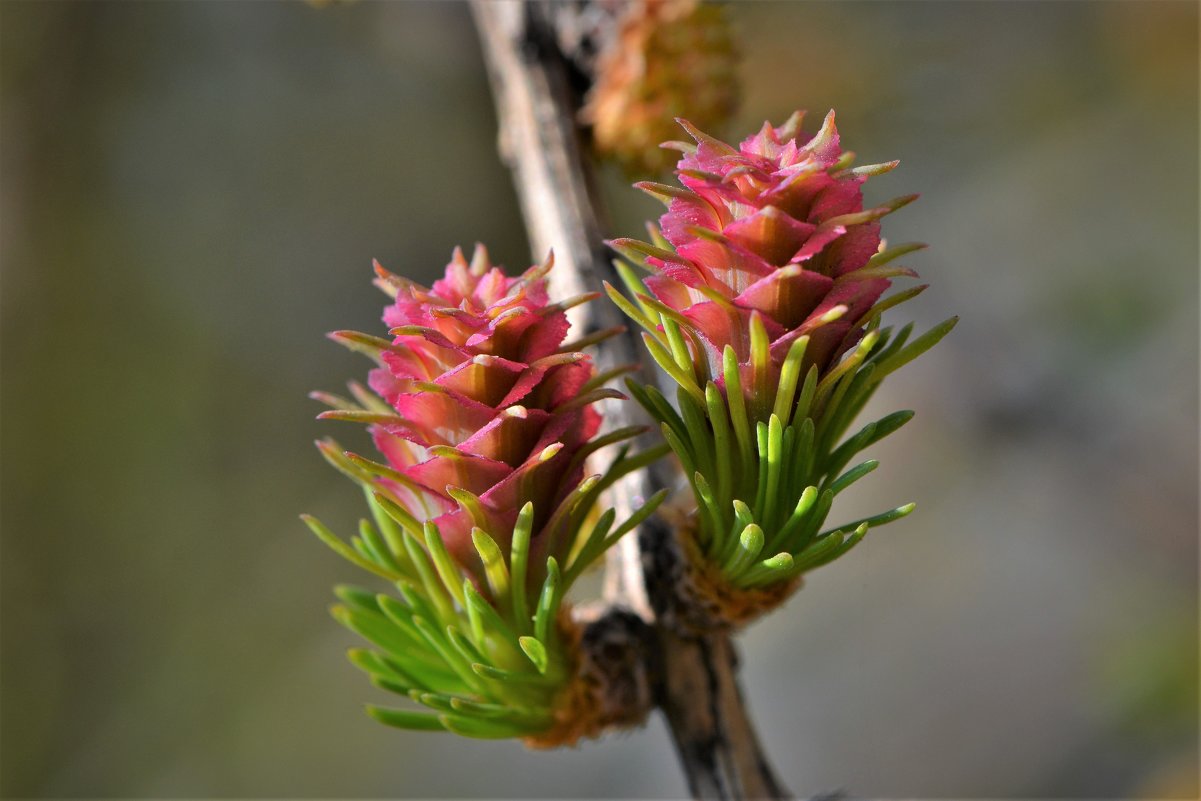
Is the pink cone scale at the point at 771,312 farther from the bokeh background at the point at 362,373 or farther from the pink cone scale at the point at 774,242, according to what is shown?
the bokeh background at the point at 362,373

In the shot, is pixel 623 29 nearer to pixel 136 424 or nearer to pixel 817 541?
pixel 817 541

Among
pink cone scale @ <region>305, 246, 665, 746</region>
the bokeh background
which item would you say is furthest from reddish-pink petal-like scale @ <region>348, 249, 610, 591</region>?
the bokeh background

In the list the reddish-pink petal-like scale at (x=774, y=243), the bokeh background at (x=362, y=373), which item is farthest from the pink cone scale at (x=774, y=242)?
the bokeh background at (x=362, y=373)

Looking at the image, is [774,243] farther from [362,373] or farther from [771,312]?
[362,373]

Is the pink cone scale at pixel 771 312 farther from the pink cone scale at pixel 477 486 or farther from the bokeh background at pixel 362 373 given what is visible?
the bokeh background at pixel 362 373

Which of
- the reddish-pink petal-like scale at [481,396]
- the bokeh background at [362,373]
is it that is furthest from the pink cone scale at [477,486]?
the bokeh background at [362,373]

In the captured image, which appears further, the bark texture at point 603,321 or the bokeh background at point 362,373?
the bokeh background at point 362,373

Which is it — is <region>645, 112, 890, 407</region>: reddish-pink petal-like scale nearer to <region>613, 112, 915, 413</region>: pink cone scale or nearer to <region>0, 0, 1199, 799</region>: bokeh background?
<region>613, 112, 915, 413</region>: pink cone scale
